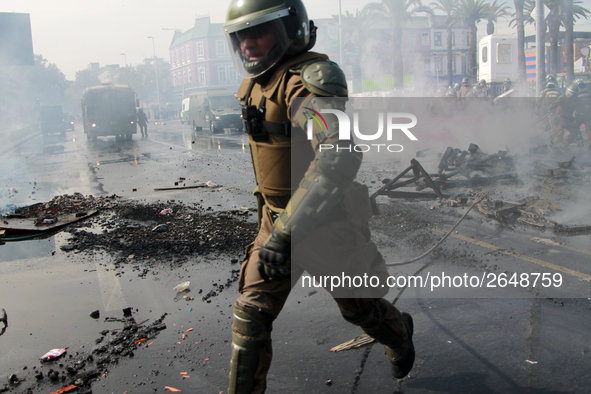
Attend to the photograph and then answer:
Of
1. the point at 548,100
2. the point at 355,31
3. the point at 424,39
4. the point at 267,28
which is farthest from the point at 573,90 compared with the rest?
the point at 424,39

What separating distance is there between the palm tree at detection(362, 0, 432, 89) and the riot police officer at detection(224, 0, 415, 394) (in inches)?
1261

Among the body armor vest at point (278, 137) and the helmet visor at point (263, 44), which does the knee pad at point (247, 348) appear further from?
the helmet visor at point (263, 44)

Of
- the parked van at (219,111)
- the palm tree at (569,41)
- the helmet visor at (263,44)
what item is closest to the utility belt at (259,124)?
the helmet visor at (263,44)

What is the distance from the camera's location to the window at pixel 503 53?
31.0 m

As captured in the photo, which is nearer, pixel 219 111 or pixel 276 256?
pixel 276 256

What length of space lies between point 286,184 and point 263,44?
66cm

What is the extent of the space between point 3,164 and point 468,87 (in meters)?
19.3

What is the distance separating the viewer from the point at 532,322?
318cm

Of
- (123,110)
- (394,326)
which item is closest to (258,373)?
(394,326)

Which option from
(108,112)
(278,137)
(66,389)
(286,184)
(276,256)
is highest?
(108,112)

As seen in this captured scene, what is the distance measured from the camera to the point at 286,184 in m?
2.10

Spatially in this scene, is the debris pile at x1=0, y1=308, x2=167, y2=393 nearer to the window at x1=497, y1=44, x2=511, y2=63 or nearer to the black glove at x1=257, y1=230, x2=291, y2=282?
the black glove at x1=257, y1=230, x2=291, y2=282

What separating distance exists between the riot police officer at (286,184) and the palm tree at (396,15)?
3202 cm

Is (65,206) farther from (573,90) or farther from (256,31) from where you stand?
(573,90)
